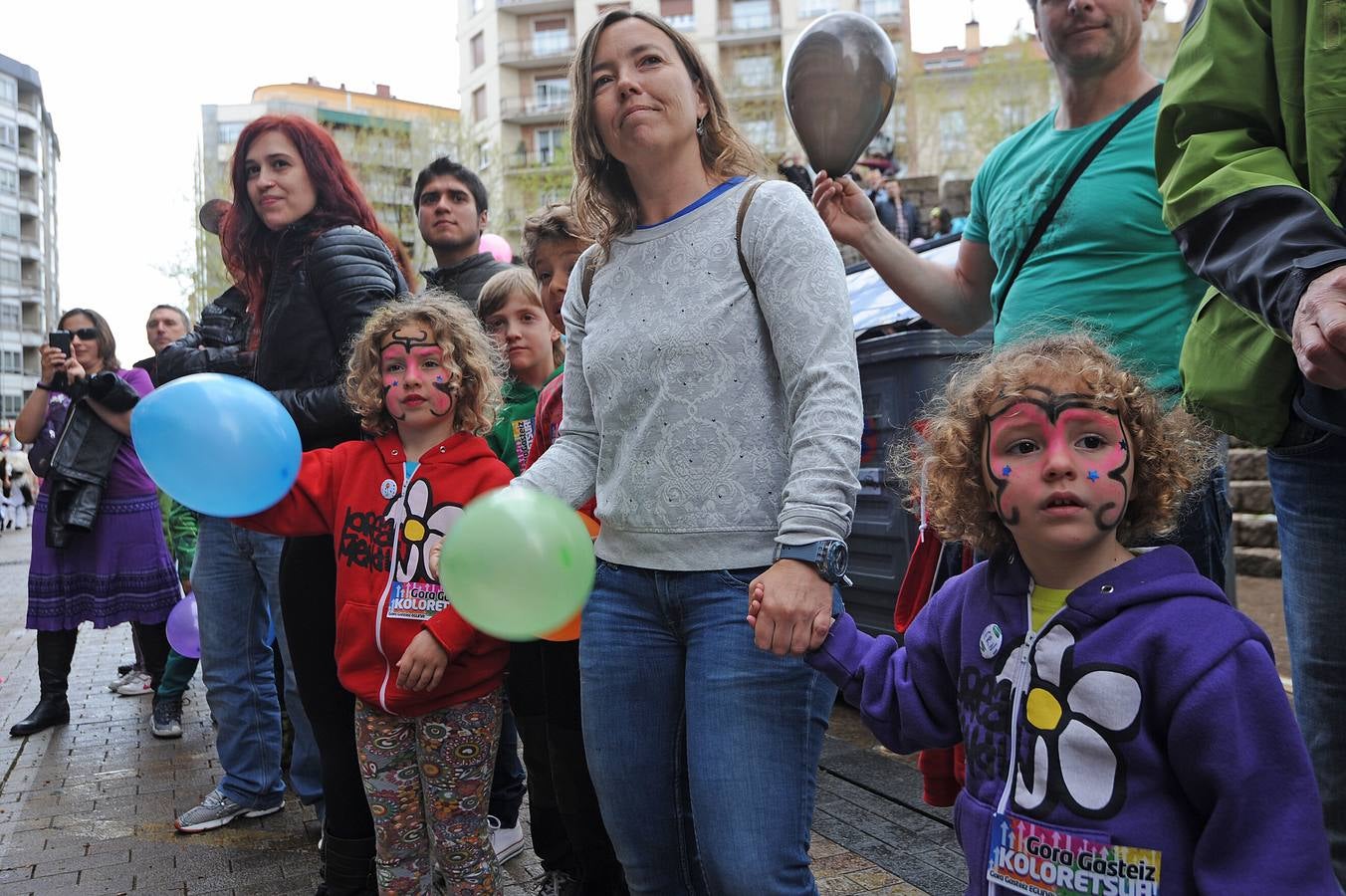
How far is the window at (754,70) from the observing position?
A: 44688 mm

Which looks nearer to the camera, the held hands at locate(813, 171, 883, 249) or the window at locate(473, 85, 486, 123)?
the held hands at locate(813, 171, 883, 249)

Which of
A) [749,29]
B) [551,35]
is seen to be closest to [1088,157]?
[749,29]

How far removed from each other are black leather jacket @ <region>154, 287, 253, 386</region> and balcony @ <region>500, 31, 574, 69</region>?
52.6 meters

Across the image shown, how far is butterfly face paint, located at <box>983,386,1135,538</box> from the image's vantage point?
1.68 meters

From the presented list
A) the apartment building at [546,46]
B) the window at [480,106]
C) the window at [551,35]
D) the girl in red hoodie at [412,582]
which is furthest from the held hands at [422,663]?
the window at [480,106]

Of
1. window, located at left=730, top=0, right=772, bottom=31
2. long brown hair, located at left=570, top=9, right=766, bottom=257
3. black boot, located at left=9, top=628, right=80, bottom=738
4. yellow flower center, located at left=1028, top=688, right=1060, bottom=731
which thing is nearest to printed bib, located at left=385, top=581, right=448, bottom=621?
long brown hair, located at left=570, top=9, right=766, bottom=257

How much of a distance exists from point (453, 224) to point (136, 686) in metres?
3.97

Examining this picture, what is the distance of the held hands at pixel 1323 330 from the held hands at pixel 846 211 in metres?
1.37

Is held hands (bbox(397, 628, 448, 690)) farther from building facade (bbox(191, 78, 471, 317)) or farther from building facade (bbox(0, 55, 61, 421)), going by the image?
building facade (bbox(0, 55, 61, 421))

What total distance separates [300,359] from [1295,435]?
256 centimetres

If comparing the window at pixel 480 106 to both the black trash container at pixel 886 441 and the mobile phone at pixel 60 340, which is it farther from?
the black trash container at pixel 886 441

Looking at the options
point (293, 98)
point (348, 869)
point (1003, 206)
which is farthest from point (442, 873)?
point (293, 98)

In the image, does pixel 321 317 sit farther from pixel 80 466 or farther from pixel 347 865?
pixel 80 466

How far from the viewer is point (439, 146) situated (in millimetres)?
35844
